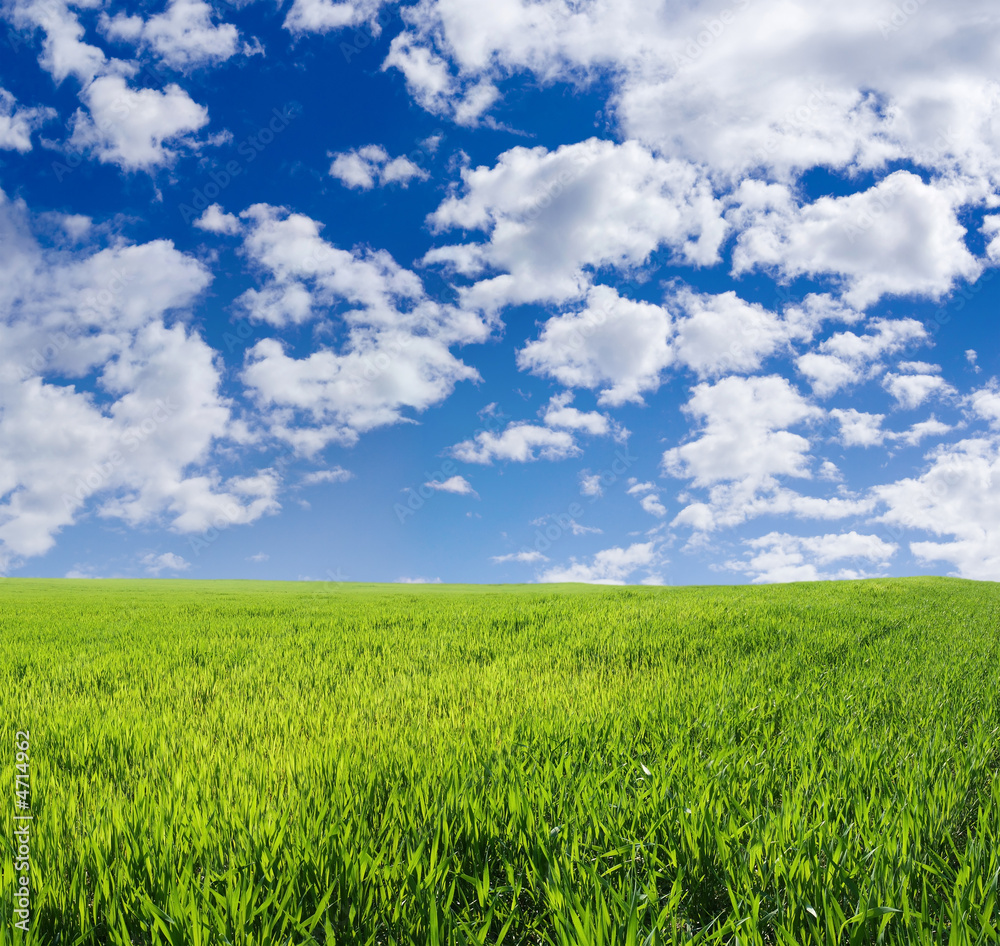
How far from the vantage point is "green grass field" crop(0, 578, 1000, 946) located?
2.06 meters

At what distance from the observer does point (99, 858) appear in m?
2.33

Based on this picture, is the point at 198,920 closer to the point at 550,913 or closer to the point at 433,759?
the point at 550,913

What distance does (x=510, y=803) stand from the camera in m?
2.70

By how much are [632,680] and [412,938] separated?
438cm

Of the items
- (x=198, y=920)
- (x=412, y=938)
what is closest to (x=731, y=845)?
(x=412, y=938)

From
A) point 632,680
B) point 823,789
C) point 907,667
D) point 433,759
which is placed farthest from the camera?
point 907,667

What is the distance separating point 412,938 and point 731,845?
4.54 feet

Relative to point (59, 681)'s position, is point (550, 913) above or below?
above

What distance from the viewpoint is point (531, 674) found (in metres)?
6.28

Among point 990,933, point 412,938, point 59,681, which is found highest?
point 990,933

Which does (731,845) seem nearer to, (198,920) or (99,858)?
(198,920)

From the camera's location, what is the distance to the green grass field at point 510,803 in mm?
2059

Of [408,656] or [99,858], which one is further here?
[408,656]

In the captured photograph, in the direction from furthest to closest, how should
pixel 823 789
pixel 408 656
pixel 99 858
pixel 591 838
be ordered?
pixel 408 656
pixel 823 789
pixel 591 838
pixel 99 858
